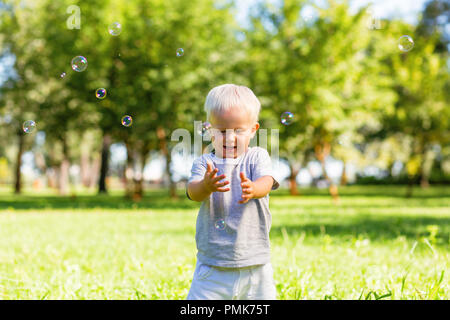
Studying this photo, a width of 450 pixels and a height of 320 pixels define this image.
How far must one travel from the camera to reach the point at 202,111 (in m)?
17.9

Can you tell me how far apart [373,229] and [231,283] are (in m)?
7.47

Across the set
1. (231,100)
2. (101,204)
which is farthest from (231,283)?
(101,204)

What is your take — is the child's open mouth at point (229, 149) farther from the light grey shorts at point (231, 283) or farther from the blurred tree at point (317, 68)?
the blurred tree at point (317, 68)

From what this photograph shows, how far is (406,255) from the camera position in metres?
5.87

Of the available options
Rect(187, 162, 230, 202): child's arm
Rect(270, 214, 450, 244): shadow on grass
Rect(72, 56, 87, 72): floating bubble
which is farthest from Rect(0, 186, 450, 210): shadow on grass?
Rect(187, 162, 230, 202): child's arm

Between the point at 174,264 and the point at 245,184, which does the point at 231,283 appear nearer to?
the point at 245,184

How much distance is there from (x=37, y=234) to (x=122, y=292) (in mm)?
5187

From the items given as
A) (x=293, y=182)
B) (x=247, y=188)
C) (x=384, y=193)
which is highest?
(x=247, y=188)

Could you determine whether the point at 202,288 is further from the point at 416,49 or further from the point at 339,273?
the point at 416,49

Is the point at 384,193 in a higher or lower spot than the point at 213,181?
lower

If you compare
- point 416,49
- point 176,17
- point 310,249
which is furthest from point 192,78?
point 416,49

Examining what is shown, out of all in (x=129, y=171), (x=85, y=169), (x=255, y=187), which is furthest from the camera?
(x=85, y=169)

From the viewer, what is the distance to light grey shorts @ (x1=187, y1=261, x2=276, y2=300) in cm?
255

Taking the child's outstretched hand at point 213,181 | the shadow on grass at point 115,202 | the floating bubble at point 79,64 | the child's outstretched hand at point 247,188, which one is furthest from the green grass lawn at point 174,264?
the shadow on grass at point 115,202
